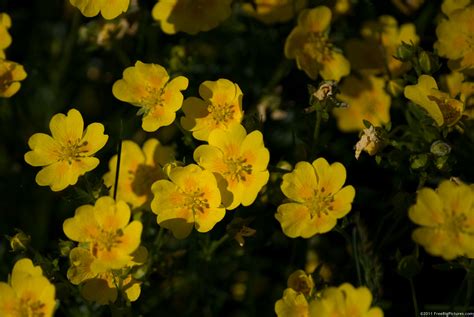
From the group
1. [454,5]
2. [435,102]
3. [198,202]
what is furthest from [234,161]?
[454,5]

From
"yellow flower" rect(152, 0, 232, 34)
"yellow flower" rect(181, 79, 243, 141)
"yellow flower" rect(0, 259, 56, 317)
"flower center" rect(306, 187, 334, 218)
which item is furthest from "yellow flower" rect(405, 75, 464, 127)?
"yellow flower" rect(0, 259, 56, 317)

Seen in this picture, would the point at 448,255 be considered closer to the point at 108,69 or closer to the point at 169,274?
the point at 169,274

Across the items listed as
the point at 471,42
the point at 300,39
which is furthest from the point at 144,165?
the point at 471,42

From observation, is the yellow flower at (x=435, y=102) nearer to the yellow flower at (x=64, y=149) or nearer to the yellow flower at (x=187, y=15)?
the yellow flower at (x=187, y=15)

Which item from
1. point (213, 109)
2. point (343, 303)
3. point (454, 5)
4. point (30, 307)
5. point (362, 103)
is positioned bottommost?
point (362, 103)

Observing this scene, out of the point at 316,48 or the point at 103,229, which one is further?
the point at 316,48

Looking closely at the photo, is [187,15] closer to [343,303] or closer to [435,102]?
[435,102]

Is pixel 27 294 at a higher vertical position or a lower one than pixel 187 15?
lower

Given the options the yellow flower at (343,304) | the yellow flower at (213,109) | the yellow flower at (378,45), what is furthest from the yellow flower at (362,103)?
the yellow flower at (343,304)
